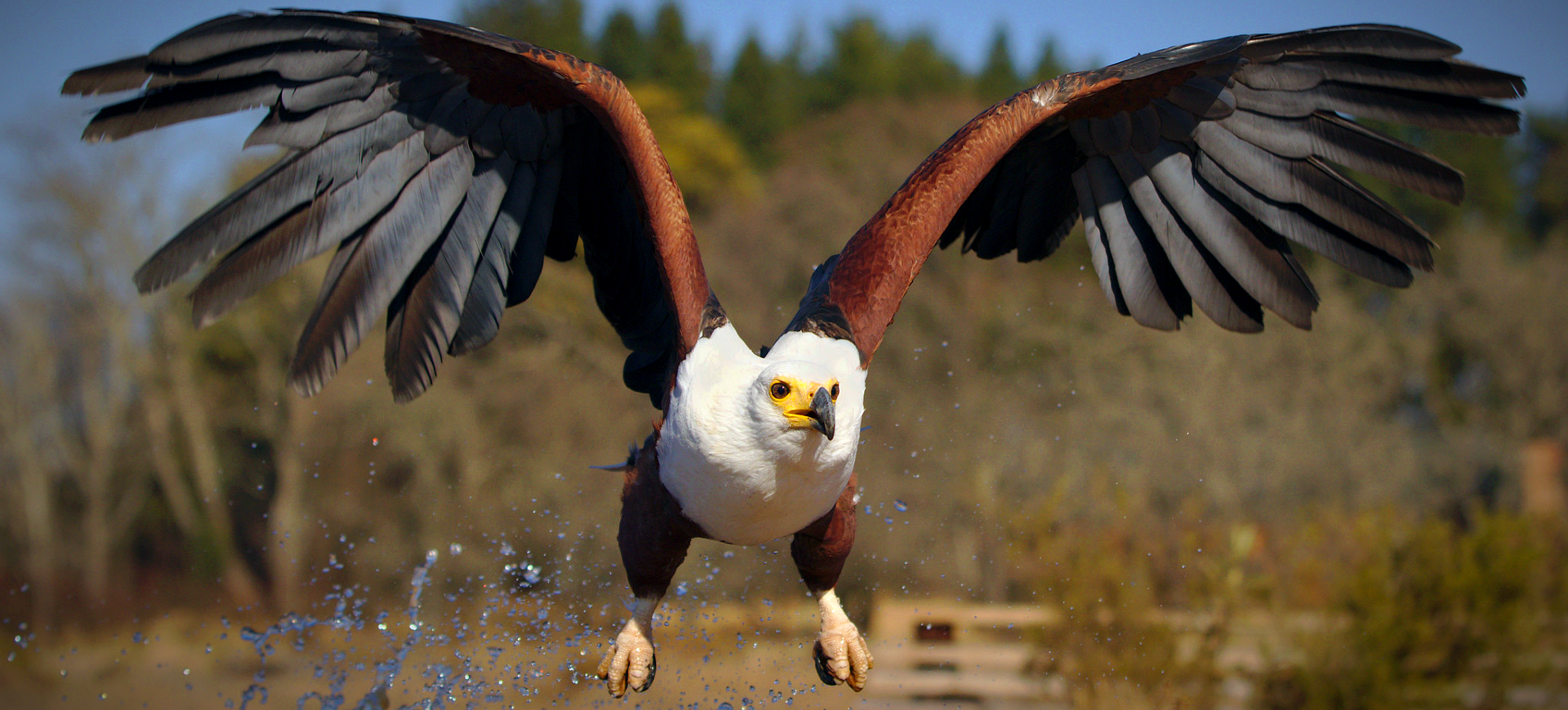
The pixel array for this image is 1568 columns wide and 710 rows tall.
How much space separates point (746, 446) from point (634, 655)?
5.01 feet

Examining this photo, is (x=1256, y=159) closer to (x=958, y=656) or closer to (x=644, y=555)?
(x=644, y=555)

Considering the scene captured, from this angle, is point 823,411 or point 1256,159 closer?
point 823,411

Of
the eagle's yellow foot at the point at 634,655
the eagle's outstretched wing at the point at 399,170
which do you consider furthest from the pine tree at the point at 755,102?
the eagle's yellow foot at the point at 634,655

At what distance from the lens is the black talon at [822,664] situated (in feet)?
15.4

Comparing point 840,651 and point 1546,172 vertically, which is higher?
point 1546,172

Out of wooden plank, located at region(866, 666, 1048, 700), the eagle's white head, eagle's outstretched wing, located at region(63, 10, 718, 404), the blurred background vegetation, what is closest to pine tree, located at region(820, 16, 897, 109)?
the blurred background vegetation

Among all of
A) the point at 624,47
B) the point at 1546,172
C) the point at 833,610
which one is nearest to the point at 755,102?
the point at 624,47

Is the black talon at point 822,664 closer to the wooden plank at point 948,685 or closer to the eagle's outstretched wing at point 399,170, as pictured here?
the eagle's outstretched wing at point 399,170

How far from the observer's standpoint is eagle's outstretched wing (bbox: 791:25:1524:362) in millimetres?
4301

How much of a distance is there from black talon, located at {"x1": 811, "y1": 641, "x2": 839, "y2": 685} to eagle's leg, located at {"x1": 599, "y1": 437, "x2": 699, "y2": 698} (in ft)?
2.47

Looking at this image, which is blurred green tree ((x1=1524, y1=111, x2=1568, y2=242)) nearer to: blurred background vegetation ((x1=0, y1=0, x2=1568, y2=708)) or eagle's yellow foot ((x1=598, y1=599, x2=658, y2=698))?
blurred background vegetation ((x1=0, y1=0, x2=1568, y2=708))

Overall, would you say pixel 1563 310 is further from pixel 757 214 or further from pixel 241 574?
pixel 241 574

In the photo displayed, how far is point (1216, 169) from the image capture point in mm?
4789

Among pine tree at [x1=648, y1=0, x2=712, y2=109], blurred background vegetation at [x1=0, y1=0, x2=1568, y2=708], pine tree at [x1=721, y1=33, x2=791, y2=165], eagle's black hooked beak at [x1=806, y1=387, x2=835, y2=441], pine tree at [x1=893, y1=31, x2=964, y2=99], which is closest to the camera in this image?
eagle's black hooked beak at [x1=806, y1=387, x2=835, y2=441]
